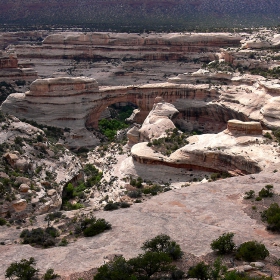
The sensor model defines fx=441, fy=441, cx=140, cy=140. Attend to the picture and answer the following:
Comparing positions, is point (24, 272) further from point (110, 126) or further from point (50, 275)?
point (110, 126)

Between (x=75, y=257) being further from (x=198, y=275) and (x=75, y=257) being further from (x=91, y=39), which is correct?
(x=91, y=39)

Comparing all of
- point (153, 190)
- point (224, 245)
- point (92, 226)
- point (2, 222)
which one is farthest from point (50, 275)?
point (153, 190)

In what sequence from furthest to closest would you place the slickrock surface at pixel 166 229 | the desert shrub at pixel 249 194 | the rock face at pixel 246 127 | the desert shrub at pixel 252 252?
the rock face at pixel 246 127, the desert shrub at pixel 249 194, the slickrock surface at pixel 166 229, the desert shrub at pixel 252 252

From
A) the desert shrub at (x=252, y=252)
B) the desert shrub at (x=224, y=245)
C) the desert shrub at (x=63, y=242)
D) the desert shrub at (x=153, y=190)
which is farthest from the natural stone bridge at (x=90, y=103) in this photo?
the desert shrub at (x=252, y=252)

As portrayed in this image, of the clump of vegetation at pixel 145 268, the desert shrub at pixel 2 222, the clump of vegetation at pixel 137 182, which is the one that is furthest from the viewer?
the clump of vegetation at pixel 137 182

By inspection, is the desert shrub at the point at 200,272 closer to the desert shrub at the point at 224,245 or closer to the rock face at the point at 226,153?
the desert shrub at the point at 224,245

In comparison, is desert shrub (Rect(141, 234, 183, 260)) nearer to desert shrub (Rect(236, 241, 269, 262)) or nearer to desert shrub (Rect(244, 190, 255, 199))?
desert shrub (Rect(236, 241, 269, 262))
